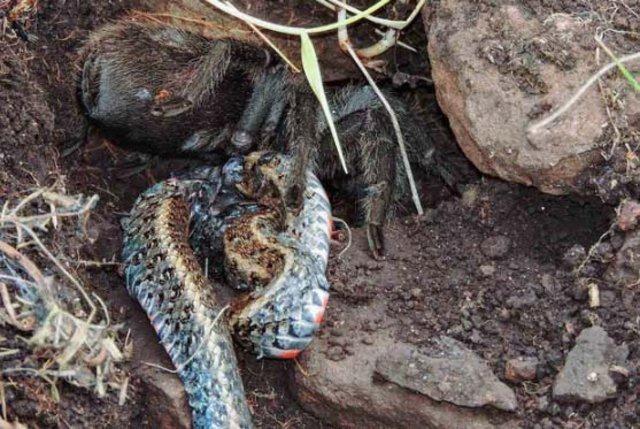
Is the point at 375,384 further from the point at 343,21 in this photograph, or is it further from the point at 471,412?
the point at 343,21

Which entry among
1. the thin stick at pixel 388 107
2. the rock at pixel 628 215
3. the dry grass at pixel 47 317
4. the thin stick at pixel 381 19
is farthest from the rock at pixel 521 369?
the thin stick at pixel 381 19

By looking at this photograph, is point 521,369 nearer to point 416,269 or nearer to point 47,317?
point 416,269

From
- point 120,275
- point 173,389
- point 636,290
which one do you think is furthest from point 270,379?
point 636,290

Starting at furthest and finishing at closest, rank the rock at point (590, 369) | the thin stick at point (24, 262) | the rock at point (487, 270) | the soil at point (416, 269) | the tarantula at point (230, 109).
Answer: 1. the tarantula at point (230, 109)
2. the rock at point (487, 270)
3. the soil at point (416, 269)
4. the rock at point (590, 369)
5. the thin stick at point (24, 262)

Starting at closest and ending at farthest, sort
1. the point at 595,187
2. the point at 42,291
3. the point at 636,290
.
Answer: the point at 42,291 < the point at 636,290 < the point at 595,187

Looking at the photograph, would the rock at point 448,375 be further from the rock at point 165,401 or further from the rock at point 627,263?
the rock at point 165,401

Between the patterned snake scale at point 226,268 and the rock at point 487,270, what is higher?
the patterned snake scale at point 226,268

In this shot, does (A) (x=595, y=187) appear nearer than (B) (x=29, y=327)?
No
